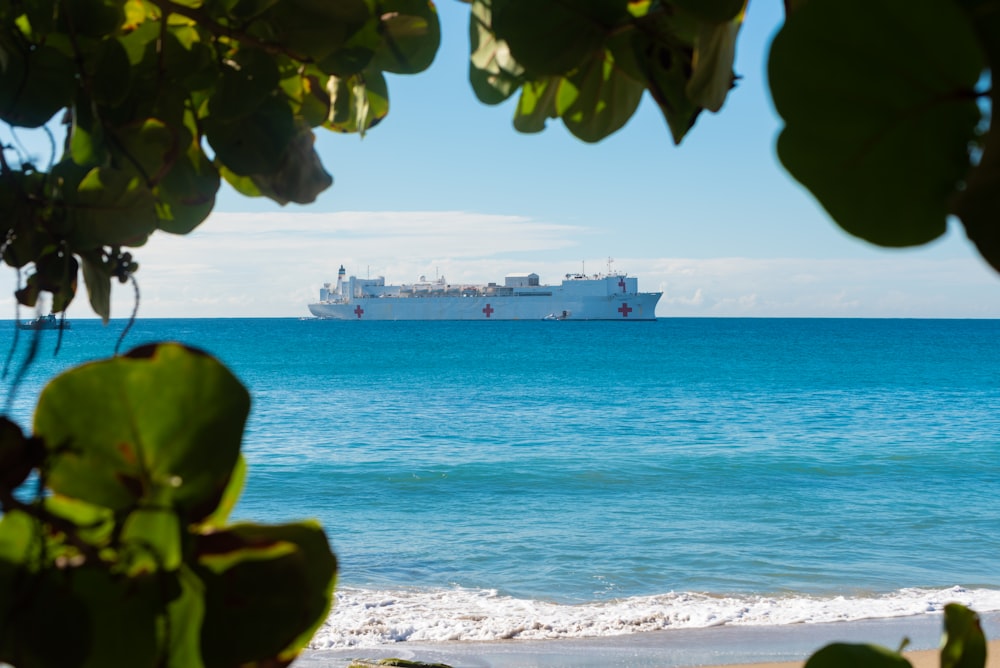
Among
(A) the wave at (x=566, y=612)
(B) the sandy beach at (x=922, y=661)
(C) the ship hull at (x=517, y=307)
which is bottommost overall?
(A) the wave at (x=566, y=612)

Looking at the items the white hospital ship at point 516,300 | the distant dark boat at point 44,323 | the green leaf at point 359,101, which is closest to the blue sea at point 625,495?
the distant dark boat at point 44,323

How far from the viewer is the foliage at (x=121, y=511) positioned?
17cm

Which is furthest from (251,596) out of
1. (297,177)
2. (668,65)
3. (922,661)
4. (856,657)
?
(922,661)

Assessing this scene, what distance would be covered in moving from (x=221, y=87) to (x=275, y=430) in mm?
13721

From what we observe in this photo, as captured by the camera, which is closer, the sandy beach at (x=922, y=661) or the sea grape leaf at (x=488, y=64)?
the sea grape leaf at (x=488, y=64)

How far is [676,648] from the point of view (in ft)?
15.6

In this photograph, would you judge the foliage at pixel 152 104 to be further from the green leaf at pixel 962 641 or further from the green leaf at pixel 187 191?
the green leaf at pixel 962 641

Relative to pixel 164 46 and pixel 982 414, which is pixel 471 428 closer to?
pixel 982 414

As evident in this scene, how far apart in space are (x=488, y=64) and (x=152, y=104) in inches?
6.9

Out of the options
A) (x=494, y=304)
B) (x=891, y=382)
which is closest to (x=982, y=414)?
(x=891, y=382)

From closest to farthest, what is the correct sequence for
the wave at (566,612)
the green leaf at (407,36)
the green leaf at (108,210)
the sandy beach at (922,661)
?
the green leaf at (108,210) → the green leaf at (407,36) → the sandy beach at (922,661) → the wave at (566,612)

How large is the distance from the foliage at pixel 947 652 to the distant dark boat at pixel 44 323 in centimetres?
35

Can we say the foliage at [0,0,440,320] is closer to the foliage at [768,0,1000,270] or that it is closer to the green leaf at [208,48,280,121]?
the green leaf at [208,48,280,121]

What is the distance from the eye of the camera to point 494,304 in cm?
4372
